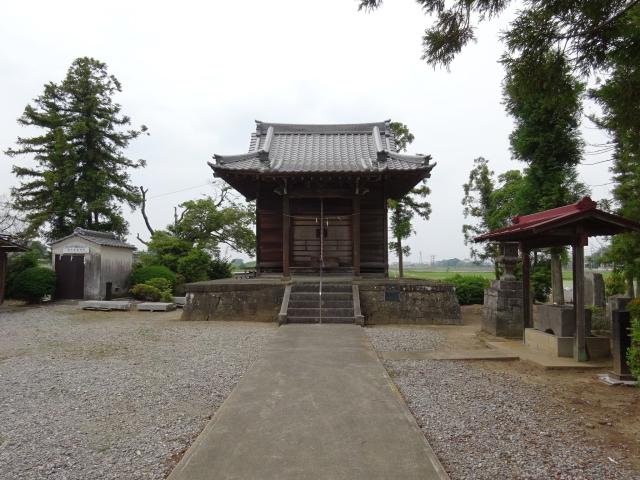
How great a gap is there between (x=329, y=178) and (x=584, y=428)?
9.44 metres

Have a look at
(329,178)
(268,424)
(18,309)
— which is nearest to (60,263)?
(18,309)

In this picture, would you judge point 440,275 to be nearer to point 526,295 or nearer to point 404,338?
point 526,295

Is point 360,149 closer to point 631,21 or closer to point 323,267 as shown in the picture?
point 323,267

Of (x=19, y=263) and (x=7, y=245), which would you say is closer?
(x=7, y=245)

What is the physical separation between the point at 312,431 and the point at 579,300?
5.04 m

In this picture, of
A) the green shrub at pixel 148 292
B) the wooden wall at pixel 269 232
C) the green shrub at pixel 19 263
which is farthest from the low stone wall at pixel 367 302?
the green shrub at pixel 19 263

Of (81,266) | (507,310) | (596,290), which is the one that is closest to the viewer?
(507,310)

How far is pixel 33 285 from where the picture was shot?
1540cm

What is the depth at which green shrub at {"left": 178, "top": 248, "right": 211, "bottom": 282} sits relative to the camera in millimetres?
18578

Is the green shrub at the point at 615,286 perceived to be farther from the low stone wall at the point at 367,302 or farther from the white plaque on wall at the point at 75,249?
the white plaque on wall at the point at 75,249

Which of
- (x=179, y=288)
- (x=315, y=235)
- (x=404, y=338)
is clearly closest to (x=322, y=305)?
(x=404, y=338)

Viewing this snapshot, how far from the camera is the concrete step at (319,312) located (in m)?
9.77

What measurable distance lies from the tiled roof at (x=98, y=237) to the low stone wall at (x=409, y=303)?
1241cm

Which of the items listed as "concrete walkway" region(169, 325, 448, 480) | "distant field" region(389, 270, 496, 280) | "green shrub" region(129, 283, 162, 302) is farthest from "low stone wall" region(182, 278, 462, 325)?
"green shrub" region(129, 283, 162, 302)
